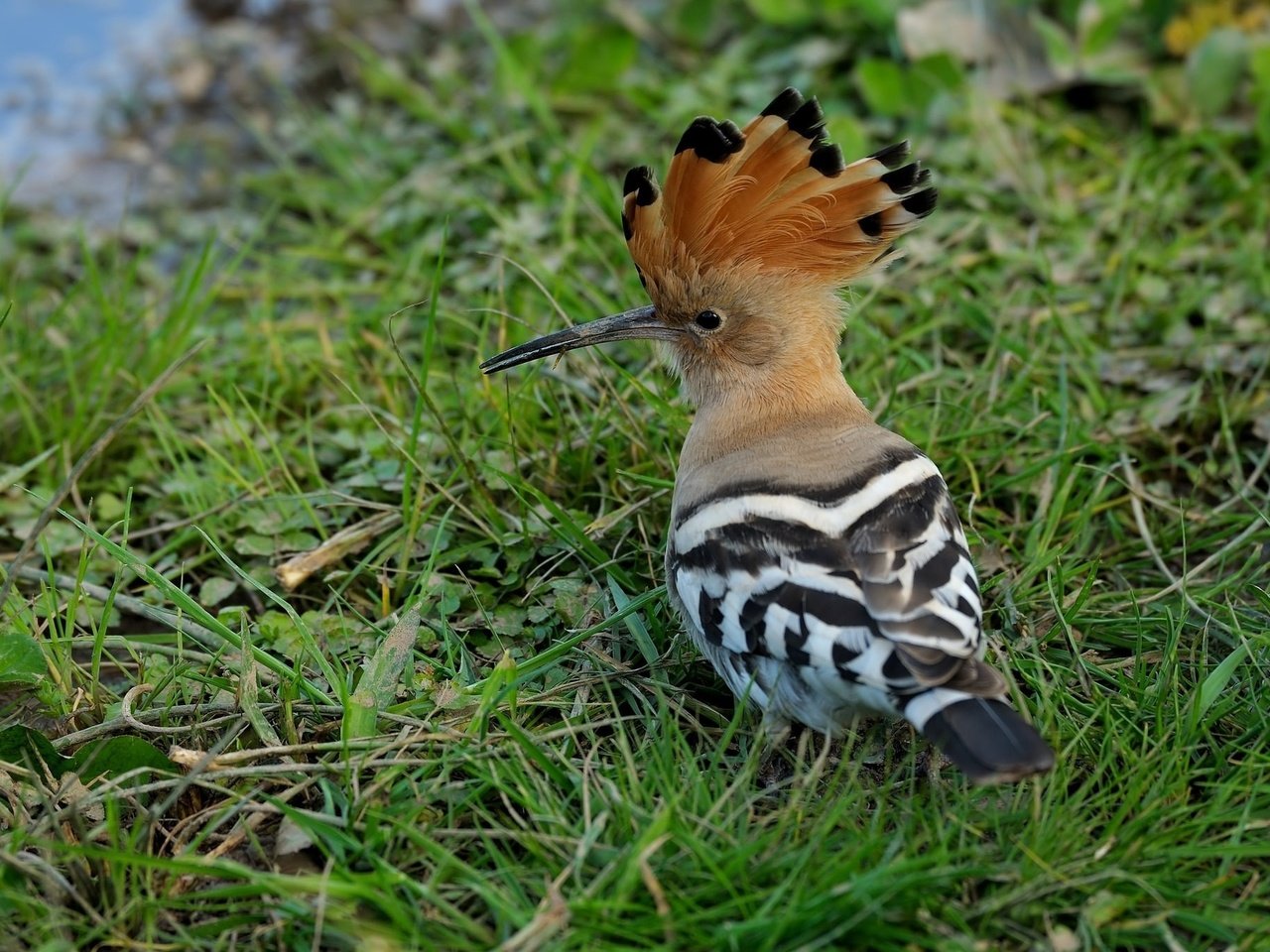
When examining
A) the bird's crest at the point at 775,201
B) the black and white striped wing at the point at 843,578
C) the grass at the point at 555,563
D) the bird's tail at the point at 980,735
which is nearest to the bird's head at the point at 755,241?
the bird's crest at the point at 775,201

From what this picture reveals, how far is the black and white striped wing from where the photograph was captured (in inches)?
76.5

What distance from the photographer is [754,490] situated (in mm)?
2240

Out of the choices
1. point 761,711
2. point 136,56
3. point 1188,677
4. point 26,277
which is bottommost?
point 1188,677

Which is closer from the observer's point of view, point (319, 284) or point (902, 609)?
point (902, 609)

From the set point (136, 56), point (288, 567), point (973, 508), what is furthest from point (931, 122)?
Result: point (136, 56)

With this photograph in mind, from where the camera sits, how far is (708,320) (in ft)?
8.34

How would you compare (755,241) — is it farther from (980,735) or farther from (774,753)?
(980,735)

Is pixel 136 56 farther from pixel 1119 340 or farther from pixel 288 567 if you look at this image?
pixel 1119 340

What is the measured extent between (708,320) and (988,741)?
40.7 inches

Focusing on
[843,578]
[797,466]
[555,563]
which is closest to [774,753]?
[843,578]

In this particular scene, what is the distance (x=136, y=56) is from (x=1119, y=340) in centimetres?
388

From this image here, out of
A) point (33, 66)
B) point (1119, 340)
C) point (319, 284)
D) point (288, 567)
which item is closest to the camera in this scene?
point (288, 567)

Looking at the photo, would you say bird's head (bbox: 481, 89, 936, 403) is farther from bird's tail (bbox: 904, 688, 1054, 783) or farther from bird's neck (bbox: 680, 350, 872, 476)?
bird's tail (bbox: 904, 688, 1054, 783)

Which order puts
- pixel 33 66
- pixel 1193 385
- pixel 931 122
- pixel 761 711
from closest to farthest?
pixel 761 711 < pixel 1193 385 < pixel 931 122 < pixel 33 66
